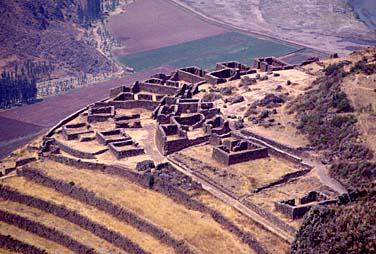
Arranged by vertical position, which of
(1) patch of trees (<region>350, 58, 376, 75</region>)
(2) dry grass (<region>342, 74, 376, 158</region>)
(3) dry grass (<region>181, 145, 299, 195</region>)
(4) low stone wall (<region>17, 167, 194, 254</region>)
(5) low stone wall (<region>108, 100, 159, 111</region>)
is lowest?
(4) low stone wall (<region>17, 167, 194, 254</region>)

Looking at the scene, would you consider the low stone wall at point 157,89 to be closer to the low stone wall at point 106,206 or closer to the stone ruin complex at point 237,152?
the stone ruin complex at point 237,152

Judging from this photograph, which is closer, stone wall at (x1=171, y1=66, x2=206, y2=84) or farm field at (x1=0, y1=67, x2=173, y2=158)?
stone wall at (x1=171, y1=66, x2=206, y2=84)

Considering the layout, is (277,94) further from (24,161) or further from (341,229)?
(341,229)

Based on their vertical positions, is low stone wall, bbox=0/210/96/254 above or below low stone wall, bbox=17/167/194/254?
below

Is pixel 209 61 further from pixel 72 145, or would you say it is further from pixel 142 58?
pixel 72 145

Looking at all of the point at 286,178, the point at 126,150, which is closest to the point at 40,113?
the point at 126,150

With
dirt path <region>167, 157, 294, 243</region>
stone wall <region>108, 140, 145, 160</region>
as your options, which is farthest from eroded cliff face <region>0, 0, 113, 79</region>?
dirt path <region>167, 157, 294, 243</region>

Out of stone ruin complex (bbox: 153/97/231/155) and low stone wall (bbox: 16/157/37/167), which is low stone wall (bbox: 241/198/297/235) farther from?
low stone wall (bbox: 16/157/37/167)

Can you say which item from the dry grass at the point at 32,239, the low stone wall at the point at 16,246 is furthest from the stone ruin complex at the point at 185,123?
the low stone wall at the point at 16,246
